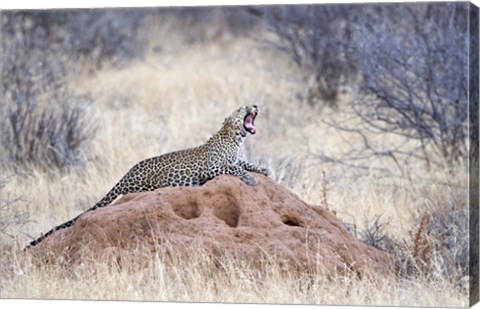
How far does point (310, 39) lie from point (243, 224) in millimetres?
9604

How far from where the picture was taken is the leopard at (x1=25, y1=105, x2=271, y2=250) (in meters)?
12.2

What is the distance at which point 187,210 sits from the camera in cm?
1180

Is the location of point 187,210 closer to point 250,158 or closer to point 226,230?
point 226,230

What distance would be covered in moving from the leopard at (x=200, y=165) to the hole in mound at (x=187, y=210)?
1.47 feet

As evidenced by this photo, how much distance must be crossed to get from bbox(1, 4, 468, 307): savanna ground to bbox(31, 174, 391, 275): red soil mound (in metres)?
0.13

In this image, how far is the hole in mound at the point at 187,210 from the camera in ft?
38.5

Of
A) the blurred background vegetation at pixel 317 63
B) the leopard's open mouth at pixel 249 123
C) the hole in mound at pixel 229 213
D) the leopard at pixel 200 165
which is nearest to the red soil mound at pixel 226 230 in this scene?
the hole in mound at pixel 229 213

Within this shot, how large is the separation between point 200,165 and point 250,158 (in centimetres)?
402

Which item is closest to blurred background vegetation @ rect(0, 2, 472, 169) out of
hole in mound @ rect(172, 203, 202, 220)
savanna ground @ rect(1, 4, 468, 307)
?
savanna ground @ rect(1, 4, 468, 307)

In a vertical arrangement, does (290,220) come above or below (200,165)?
below

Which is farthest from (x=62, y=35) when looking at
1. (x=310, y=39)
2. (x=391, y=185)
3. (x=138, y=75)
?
(x=391, y=185)

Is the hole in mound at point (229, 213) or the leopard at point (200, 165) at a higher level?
the leopard at point (200, 165)

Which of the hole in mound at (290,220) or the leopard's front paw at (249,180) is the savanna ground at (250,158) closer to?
the hole in mound at (290,220)

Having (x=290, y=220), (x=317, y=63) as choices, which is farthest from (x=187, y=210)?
(x=317, y=63)
